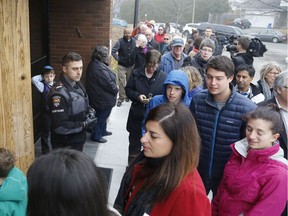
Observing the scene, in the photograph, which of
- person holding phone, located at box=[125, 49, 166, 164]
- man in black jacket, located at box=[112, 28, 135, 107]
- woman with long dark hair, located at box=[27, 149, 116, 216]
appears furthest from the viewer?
man in black jacket, located at box=[112, 28, 135, 107]

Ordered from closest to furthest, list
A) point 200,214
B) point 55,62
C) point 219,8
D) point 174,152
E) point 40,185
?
1. point 40,185
2. point 200,214
3. point 174,152
4. point 55,62
5. point 219,8

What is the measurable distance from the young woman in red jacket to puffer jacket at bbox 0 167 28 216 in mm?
852

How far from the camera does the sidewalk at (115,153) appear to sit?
4578 millimetres

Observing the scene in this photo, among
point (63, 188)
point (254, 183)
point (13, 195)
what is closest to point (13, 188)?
point (13, 195)

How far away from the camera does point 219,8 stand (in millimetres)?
46438

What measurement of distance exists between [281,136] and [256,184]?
63 centimetres

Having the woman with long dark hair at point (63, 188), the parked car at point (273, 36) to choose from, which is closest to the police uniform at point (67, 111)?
the woman with long dark hair at point (63, 188)

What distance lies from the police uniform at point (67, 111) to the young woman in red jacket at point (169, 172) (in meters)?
1.79

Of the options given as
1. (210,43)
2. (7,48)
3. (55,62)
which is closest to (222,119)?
(7,48)

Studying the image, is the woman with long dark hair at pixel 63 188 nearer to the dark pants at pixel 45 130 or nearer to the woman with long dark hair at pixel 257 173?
the woman with long dark hair at pixel 257 173

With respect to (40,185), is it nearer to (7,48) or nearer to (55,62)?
(7,48)

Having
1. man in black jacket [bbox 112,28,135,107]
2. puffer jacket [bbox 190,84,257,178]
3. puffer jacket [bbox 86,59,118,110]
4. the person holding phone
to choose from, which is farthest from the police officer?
man in black jacket [bbox 112,28,135,107]

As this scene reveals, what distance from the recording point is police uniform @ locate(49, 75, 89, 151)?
338 cm

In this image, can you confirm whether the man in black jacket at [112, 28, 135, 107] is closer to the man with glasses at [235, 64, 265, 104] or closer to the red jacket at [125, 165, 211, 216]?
the man with glasses at [235, 64, 265, 104]
